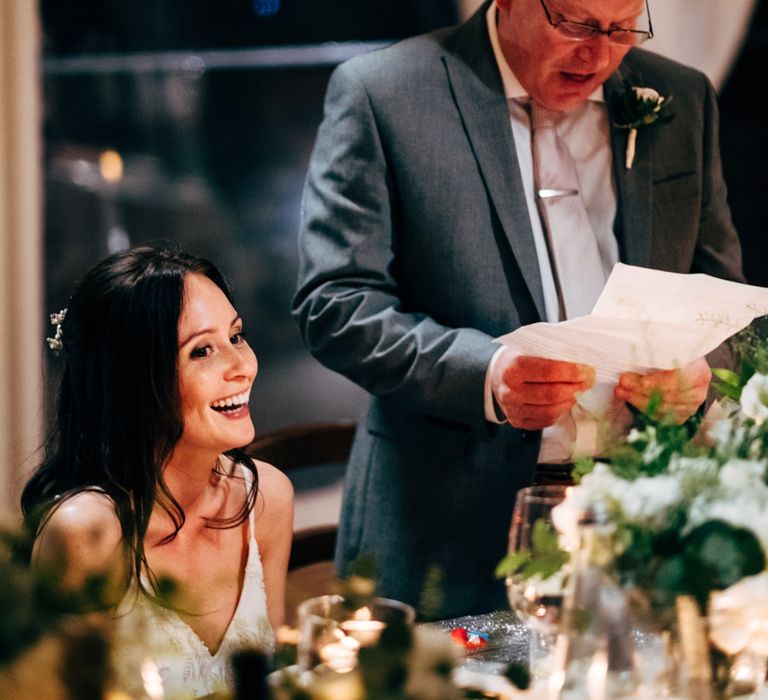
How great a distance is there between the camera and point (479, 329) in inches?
88.5

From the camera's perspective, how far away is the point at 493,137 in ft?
7.43

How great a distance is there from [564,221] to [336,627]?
1.45 m

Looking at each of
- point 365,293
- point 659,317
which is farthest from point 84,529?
point 659,317

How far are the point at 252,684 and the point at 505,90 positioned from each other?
1.73 m

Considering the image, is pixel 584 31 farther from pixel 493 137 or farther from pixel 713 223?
pixel 713 223

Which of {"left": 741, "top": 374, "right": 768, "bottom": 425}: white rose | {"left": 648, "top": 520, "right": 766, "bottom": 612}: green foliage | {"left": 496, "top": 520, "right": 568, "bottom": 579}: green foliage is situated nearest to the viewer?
{"left": 648, "top": 520, "right": 766, "bottom": 612}: green foliage

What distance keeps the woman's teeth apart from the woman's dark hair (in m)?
0.06

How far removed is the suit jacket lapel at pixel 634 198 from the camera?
233 centimetres

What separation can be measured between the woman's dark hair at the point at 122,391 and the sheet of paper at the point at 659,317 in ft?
1.81

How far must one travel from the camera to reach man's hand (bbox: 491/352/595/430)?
6.47 feet

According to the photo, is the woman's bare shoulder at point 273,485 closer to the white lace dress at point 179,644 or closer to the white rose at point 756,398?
the white lace dress at point 179,644

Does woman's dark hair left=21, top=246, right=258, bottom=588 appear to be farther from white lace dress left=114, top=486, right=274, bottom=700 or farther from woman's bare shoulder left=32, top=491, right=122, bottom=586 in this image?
white lace dress left=114, top=486, right=274, bottom=700

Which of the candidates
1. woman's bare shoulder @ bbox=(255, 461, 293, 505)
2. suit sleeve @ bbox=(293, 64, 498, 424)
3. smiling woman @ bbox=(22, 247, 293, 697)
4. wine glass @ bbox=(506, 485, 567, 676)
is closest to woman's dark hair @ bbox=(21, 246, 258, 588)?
A: smiling woman @ bbox=(22, 247, 293, 697)

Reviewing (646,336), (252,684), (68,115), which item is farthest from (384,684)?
(68,115)
